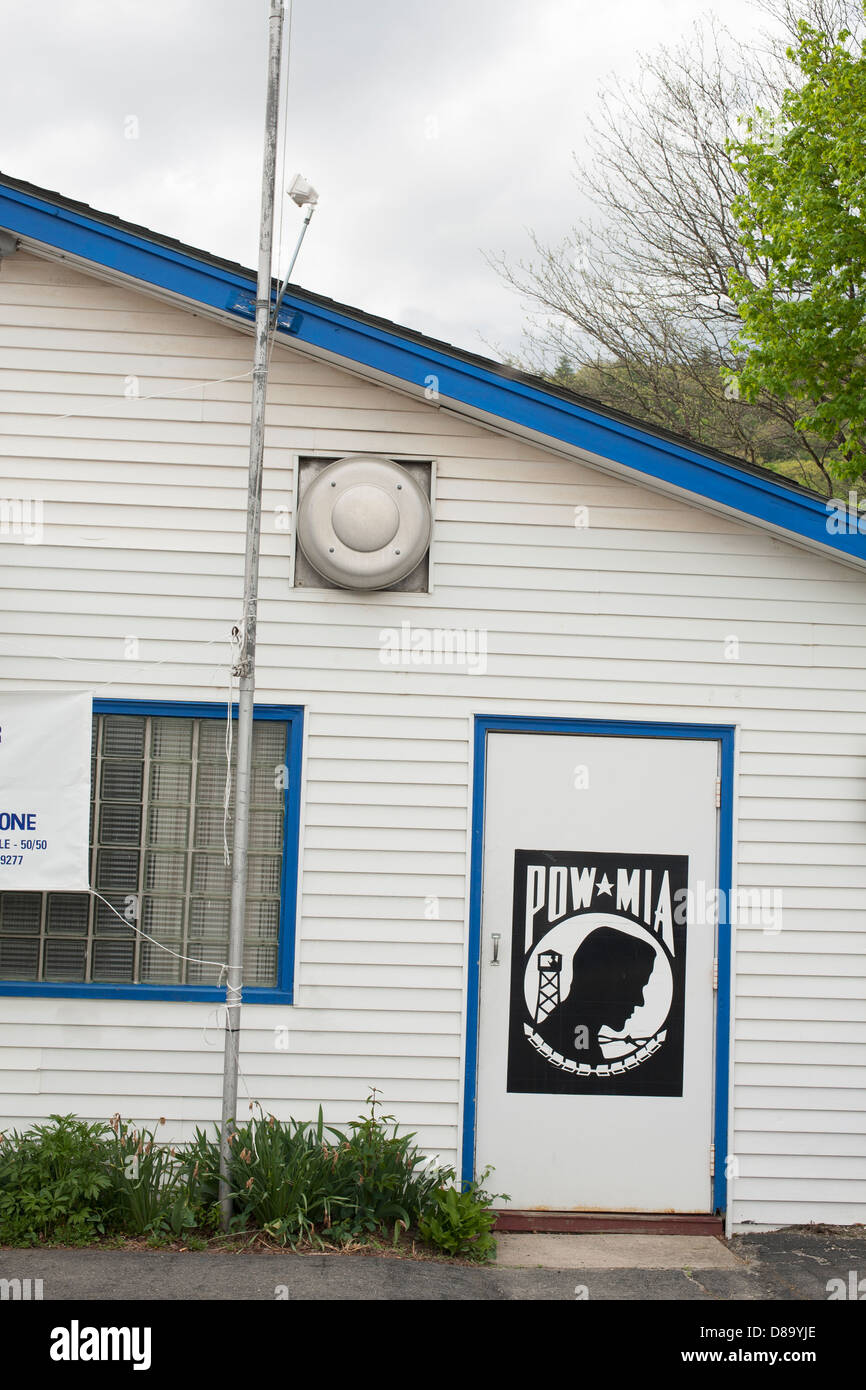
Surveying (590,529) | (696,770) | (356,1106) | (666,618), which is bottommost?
(356,1106)

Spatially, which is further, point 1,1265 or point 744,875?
point 744,875

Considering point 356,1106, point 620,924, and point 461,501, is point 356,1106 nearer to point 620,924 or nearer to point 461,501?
point 620,924

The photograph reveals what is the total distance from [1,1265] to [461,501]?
3.93 metres

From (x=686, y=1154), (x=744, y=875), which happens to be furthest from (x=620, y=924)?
(x=686, y=1154)

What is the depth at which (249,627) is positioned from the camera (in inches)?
202

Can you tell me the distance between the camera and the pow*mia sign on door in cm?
584

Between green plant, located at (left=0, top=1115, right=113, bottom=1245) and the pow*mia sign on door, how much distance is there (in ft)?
6.46

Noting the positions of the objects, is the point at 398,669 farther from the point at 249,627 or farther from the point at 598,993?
the point at 598,993

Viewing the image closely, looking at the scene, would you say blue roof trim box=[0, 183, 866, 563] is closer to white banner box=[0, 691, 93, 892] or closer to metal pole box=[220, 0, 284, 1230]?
metal pole box=[220, 0, 284, 1230]

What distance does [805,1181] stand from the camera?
229 inches

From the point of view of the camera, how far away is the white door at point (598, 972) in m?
5.79

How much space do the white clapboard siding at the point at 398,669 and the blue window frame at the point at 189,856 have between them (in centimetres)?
8

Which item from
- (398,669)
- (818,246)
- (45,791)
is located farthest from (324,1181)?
(818,246)

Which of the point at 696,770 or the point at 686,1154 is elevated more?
the point at 696,770
